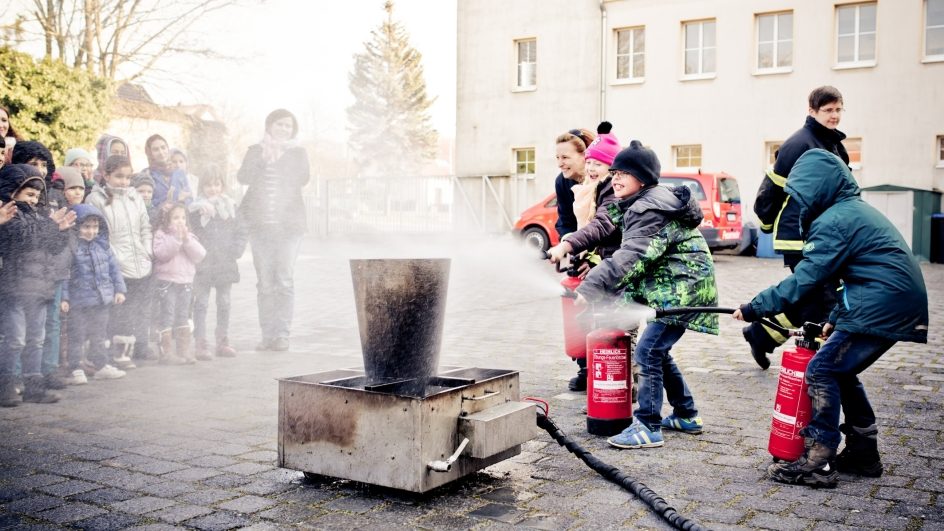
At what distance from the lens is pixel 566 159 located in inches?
250

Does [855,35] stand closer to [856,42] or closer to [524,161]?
[856,42]

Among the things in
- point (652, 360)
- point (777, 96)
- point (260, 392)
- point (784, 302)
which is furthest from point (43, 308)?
point (777, 96)

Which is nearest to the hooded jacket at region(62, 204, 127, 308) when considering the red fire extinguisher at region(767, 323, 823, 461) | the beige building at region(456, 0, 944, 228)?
the red fire extinguisher at region(767, 323, 823, 461)

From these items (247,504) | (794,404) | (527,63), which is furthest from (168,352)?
(527,63)

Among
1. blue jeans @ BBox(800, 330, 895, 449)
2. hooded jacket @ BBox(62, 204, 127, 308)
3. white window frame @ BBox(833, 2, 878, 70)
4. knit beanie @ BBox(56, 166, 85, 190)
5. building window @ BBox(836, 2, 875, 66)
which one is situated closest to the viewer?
blue jeans @ BBox(800, 330, 895, 449)

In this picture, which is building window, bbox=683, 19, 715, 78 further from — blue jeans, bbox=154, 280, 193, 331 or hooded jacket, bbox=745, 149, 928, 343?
hooded jacket, bbox=745, 149, 928, 343

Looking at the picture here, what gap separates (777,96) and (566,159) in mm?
20614

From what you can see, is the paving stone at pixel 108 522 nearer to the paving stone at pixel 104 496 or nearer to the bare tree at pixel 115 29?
the paving stone at pixel 104 496

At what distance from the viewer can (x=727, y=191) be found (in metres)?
19.8

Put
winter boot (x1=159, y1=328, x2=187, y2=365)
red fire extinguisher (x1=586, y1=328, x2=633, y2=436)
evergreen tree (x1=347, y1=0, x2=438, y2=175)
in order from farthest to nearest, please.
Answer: evergreen tree (x1=347, y1=0, x2=438, y2=175), winter boot (x1=159, y1=328, x2=187, y2=365), red fire extinguisher (x1=586, y1=328, x2=633, y2=436)

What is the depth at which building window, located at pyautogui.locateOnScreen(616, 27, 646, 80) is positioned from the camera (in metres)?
27.1

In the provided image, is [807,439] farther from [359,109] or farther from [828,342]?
[359,109]

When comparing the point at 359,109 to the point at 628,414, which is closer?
the point at 628,414

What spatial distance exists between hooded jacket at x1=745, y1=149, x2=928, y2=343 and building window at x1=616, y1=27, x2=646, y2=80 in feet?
78.0
